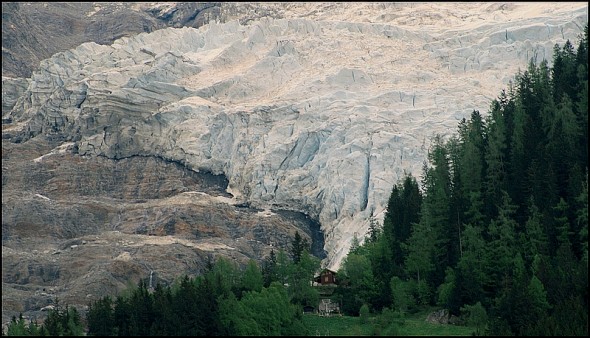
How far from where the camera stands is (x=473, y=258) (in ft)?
260

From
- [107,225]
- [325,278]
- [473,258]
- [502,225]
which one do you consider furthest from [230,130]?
[473,258]

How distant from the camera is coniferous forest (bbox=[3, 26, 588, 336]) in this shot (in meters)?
73.6

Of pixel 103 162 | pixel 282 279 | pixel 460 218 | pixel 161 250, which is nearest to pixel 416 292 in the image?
pixel 460 218

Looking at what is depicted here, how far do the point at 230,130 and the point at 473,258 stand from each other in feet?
260

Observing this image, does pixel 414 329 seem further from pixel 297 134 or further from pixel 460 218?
pixel 297 134

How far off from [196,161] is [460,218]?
7679 cm

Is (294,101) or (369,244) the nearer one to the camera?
(369,244)

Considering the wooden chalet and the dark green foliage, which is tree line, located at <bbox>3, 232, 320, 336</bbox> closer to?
the dark green foliage

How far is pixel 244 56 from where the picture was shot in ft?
570

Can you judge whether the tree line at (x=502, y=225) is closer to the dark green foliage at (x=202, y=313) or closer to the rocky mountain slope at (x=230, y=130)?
the dark green foliage at (x=202, y=313)

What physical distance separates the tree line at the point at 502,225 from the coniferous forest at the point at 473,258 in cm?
9

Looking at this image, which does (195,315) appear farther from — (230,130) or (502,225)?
(230,130)

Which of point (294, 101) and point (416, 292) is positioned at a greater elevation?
point (294, 101)

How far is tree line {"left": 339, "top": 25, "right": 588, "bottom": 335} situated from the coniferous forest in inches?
3.7
